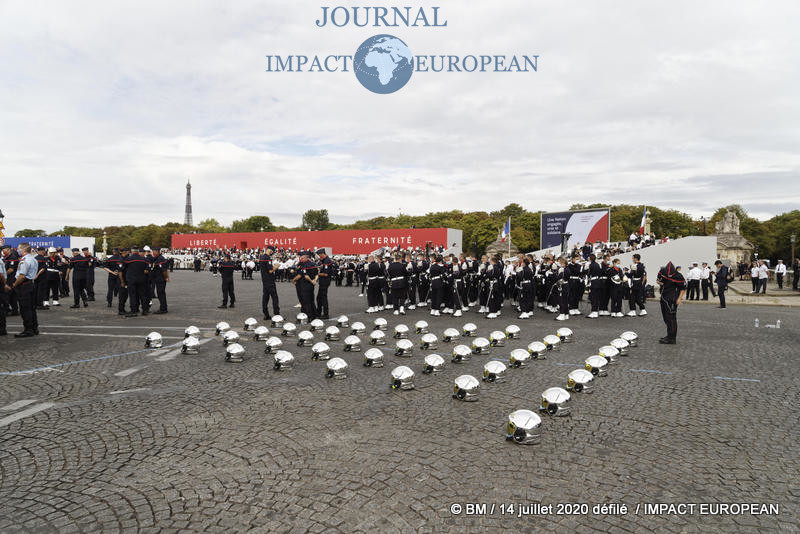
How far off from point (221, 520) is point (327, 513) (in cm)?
78

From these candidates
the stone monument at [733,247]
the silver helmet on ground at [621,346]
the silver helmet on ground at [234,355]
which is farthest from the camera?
the stone monument at [733,247]

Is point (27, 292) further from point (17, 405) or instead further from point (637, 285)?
point (637, 285)

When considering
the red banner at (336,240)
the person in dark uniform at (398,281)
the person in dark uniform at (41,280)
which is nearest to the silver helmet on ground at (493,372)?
the person in dark uniform at (398,281)

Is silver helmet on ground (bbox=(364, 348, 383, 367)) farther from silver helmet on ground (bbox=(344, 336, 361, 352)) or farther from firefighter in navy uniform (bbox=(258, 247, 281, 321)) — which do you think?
firefighter in navy uniform (bbox=(258, 247, 281, 321))

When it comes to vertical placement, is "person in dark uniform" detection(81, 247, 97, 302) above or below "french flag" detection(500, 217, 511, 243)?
below

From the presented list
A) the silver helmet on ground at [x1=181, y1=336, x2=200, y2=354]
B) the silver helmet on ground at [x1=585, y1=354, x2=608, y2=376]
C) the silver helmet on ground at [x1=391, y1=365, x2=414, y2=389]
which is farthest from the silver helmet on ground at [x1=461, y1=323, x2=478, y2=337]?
the silver helmet on ground at [x1=181, y1=336, x2=200, y2=354]

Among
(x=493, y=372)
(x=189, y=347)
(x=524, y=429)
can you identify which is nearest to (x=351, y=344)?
(x=189, y=347)

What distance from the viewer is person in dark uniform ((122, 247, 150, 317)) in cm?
1415

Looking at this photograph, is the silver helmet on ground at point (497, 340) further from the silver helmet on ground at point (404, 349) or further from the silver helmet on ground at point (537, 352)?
the silver helmet on ground at point (404, 349)

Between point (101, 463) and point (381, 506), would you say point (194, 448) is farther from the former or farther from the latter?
point (381, 506)

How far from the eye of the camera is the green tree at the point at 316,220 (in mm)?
127500

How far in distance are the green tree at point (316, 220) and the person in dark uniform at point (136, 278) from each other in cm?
11264

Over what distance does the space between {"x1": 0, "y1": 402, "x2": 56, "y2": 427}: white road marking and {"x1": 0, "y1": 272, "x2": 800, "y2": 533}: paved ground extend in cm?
3

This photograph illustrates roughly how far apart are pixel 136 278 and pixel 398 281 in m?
8.28
